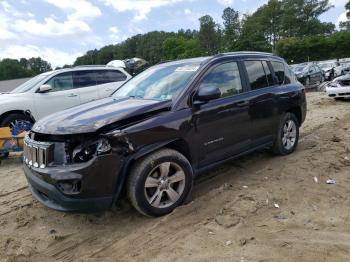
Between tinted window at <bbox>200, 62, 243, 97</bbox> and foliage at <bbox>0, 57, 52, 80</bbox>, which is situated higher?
foliage at <bbox>0, 57, 52, 80</bbox>

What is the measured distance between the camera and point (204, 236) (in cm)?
379

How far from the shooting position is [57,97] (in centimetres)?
931

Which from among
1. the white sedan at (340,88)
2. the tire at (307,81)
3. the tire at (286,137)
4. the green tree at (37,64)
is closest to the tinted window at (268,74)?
the tire at (286,137)

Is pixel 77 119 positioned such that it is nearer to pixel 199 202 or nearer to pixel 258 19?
pixel 199 202

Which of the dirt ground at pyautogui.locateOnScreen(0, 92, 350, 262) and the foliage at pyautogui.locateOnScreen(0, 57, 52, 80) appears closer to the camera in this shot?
the dirt ground at pyautogui.locateOnScreen(0, 92, 350, 262)

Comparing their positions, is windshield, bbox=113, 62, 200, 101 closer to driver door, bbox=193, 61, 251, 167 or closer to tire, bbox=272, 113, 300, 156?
driver door, bbox=193, 61, 251, 167

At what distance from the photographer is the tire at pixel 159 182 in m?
4.02

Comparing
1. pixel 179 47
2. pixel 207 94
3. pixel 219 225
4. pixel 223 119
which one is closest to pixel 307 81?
pixel 223 119

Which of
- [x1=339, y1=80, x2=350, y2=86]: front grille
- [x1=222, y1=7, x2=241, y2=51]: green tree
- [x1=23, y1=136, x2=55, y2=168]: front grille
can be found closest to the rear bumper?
[x1=23, y1=136, x2=55, y2=168]: front grille

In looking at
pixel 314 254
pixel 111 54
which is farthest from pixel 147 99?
pixel 111 54

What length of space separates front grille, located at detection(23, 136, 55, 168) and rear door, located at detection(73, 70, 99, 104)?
5.48m

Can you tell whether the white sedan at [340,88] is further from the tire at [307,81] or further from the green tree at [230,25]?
the green tree at [230,25]

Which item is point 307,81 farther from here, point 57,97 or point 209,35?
point 209,35

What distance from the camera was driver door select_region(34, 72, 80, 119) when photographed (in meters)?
9.02
